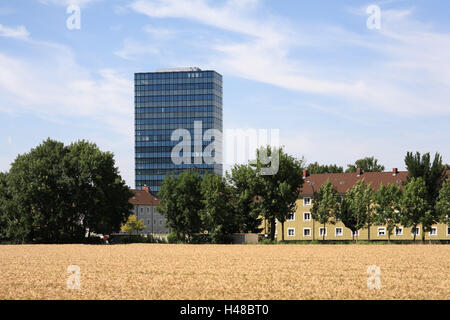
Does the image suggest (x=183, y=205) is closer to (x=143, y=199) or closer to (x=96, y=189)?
Answer: (x=96, y=189)

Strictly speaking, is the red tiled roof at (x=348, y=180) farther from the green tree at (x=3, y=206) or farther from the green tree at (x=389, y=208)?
the green tree at (x=3, y=206)

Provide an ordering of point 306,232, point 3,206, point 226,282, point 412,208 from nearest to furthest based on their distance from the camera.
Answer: point 226,282
point 3,206
point 412,208
point 306,232

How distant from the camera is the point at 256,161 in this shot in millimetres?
91312

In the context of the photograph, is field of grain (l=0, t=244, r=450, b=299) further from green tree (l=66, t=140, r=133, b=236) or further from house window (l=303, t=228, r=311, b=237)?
house window (l=303, t=228, r=311, b=237)

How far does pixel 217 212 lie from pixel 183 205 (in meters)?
5.59

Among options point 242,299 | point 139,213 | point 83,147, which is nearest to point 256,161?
point 83,147

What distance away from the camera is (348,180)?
120875 millimetres

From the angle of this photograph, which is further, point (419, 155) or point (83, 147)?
point (419, 155)

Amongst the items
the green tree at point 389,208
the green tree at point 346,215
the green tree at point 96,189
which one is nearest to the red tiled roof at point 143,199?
the green tree at point 96,189

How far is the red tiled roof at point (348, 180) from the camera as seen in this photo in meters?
118

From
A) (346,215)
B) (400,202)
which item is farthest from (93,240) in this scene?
(400,202)
